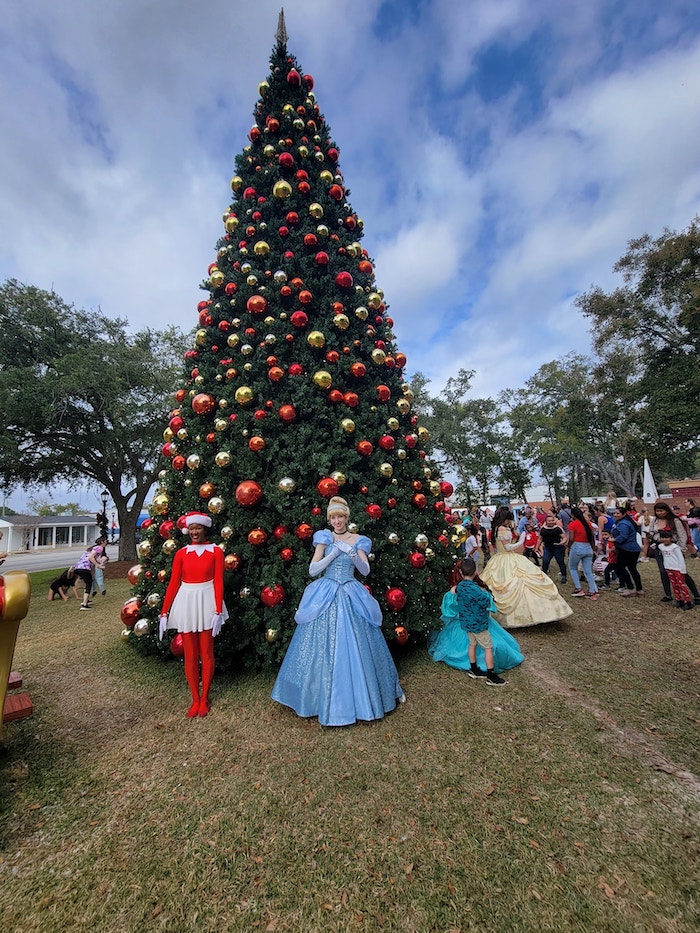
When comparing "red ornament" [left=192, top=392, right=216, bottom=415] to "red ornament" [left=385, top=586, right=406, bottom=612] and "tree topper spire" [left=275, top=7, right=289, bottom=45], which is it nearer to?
"red ornament" [left=385, top=586, right=406, bottom=612]

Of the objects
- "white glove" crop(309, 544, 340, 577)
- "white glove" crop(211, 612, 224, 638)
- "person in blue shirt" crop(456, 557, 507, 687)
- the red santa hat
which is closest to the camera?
"white glove" crop(309, 544, 340, 577)

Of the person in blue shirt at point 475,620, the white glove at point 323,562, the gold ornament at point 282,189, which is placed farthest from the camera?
the gold ornament at point 282,189

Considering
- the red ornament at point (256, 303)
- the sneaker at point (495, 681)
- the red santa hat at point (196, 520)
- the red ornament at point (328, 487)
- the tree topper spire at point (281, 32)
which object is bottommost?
the sneaker at point (495, 681)

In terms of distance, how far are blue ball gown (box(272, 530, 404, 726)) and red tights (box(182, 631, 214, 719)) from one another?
2.42ft

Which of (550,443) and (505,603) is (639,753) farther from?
(550,443)

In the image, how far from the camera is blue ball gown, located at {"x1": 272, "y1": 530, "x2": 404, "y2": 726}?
3.65 m

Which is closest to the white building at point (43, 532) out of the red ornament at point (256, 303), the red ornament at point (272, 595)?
the red ornament at point (256, 303)

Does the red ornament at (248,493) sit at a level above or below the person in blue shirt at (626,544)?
above

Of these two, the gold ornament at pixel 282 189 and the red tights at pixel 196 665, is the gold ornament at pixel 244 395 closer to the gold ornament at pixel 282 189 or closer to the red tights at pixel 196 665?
the red tights at pixel 196 665

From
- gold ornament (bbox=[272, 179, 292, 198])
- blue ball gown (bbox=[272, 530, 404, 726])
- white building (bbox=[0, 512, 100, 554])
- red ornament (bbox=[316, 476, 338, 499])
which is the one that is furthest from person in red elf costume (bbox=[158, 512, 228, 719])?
white building (bbox=[0, 512, 100, 554])

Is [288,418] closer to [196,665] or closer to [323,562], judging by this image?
[323,562]

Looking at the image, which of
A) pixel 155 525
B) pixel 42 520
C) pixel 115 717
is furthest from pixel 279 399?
pixel 42 520

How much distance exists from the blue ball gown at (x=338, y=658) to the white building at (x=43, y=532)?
6166 cm

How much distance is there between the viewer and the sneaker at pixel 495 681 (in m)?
4.49
